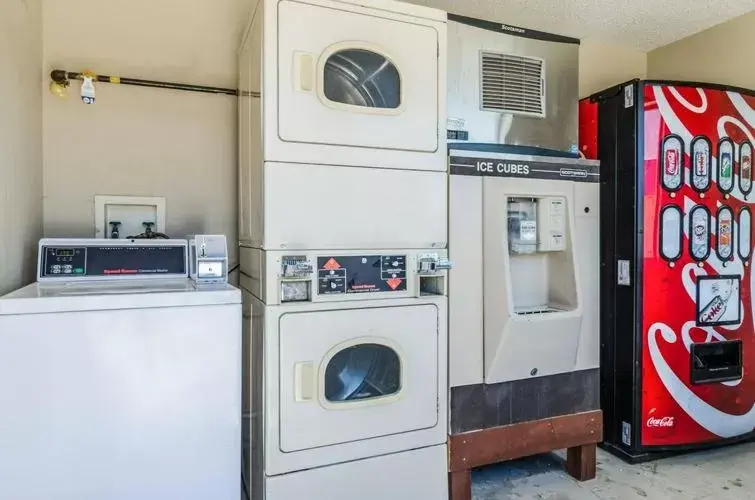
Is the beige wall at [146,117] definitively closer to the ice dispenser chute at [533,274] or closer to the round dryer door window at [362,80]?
the round dryer door window at [362,80]

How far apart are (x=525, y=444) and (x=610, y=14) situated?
8.70 feet

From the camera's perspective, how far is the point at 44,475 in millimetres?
1297

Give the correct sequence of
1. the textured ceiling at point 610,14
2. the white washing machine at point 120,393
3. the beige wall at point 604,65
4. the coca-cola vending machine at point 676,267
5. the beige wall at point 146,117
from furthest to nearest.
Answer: the beige wall at point 604,65 → the textured ceiling at point 610,14 → the coca-cola vending machine at point 676,267 → the beige wall at point 146,117 → the white washing machine at point 120,393

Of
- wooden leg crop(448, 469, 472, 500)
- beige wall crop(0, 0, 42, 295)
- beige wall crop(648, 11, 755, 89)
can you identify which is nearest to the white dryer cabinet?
beige wall crop(0, 0, 42, 295)

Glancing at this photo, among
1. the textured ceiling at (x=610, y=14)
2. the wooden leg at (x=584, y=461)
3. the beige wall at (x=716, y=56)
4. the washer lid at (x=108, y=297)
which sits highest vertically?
the textured ceiling at (x=610, y=14)

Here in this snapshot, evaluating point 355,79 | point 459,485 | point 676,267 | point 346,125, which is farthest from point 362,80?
point 676,267

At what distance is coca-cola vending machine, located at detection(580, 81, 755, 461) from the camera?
2.48 m

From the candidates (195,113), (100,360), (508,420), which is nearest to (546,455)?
(508,420)

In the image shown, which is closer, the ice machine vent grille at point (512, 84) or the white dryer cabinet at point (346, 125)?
the white dryer cabinet at point (346, 125)

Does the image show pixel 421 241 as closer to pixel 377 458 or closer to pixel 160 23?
pixel 377 458

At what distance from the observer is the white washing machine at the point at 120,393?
128cm

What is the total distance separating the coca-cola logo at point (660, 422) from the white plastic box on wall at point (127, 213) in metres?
2.74

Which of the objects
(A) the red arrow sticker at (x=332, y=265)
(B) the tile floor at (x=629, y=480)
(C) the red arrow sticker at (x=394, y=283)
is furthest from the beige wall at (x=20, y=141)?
(B) the tile floor at (x=629, y=480)

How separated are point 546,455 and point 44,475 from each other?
95.4 inches
